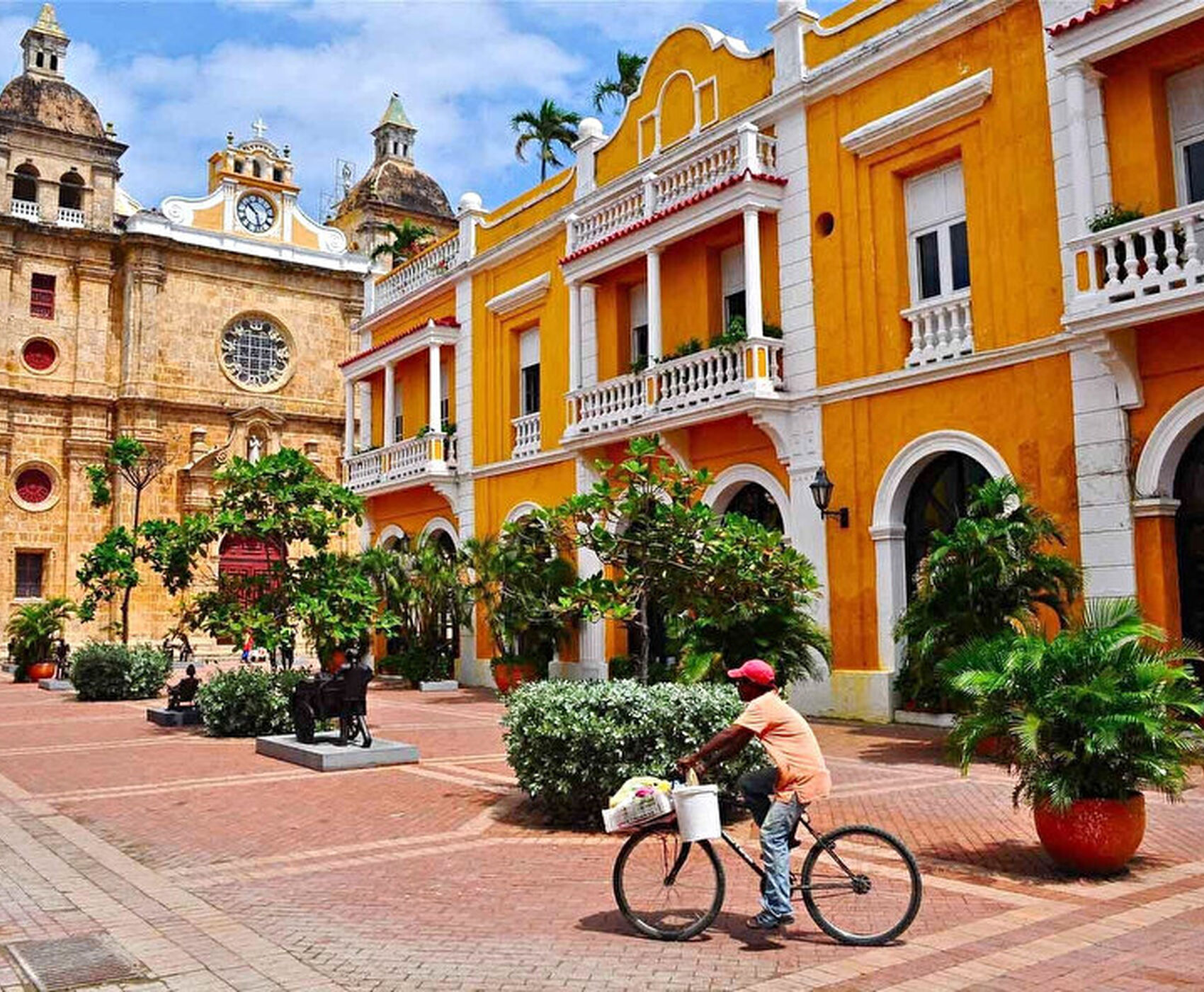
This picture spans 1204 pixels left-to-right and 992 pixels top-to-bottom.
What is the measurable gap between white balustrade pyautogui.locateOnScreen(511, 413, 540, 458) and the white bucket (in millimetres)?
16980

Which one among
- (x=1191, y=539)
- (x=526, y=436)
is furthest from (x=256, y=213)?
(x=1191, y=539)

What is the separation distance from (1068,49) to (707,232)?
6769 millimetres

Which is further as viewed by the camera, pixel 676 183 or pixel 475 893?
pixel 676 183

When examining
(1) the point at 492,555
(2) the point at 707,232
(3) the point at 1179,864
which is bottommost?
(3) the point at 1179,864

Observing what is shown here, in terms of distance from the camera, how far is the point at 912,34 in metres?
15.8

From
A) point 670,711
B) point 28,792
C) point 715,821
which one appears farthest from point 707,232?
point 715,821

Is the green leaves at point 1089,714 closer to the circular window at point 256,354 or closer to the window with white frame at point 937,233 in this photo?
the window with white frame at point 937,233

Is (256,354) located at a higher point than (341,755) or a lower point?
higher

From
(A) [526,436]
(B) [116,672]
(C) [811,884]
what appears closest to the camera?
(C) [811,884]

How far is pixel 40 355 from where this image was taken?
3972 centimetres

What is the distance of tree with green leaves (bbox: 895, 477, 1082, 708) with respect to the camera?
11930 millimetres

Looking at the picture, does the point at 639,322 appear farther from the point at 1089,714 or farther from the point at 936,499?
the point at 1089,714

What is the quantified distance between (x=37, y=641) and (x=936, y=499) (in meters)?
25.0

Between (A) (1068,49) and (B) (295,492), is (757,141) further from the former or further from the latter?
(B) (295,492)
